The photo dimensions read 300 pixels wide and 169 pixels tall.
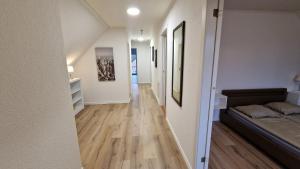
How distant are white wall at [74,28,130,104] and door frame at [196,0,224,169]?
3.14 meters

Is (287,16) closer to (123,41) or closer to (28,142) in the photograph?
(123,41)

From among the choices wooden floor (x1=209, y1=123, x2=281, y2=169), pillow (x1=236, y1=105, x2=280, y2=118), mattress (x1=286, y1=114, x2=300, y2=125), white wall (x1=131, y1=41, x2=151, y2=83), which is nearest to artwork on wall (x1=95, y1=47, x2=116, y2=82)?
wooden floor (x1=209, y1=123, x2=281, y2=169)

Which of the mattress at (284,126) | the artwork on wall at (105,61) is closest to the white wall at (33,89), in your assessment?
the mattress at (284,126)

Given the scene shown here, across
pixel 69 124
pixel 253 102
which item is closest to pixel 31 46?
pixel 69 124

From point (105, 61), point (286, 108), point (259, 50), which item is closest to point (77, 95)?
point (105, 61)

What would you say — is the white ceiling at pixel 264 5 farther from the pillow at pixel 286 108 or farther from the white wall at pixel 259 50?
the pillow at pixel 286 108

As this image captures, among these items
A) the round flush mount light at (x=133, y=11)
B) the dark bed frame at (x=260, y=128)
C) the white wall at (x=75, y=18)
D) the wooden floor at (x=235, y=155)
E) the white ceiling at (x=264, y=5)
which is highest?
the white ceiling at (x=264, y=5)

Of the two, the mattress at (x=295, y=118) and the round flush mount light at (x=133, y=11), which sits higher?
the round flush mount light at (x=133, y=11)

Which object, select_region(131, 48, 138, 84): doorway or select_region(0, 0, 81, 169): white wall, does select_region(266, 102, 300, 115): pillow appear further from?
select_region(131, 48, 138, 84): doorway

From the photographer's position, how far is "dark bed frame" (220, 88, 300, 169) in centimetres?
171

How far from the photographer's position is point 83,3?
222 cm

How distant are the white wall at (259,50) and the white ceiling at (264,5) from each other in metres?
0.12

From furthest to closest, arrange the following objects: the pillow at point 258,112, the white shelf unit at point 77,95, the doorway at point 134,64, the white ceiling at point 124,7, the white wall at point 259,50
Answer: the doorway at point 134,64 → the white shelf unit at point 77,95 → the white wall at point 259,50 → the pillow at point 258,112 → the white ceiling at point 124,7

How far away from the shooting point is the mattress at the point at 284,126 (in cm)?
182
